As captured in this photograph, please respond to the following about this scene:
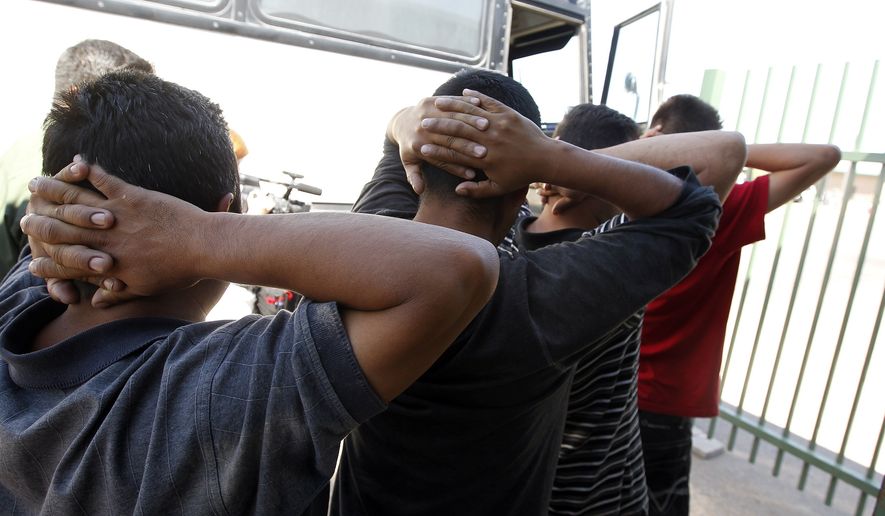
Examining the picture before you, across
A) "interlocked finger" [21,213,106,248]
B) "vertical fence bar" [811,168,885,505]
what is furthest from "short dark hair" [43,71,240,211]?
"vertical fence bar" [811,168,885,505]

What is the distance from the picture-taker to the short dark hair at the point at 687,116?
7.43 ft

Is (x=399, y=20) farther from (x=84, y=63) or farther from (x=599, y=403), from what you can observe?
(x=599, y=403)

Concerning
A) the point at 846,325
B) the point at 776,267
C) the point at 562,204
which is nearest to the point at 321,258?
the point at 562,204

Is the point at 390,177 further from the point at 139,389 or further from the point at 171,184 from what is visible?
the point at 139,389

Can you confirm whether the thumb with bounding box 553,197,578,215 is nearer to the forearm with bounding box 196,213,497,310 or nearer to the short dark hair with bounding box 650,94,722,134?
the forearm with bounding box 196,213,497,310

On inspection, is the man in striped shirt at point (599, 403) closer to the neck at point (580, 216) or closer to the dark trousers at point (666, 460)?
the neck at point (580, 216)

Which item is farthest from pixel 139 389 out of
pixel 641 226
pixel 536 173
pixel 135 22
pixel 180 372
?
pixel 135 22

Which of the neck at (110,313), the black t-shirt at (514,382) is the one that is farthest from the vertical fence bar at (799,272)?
the neck at (110,313)

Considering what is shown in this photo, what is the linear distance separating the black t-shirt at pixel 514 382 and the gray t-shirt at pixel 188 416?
A: 270mm

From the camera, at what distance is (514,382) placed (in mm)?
990

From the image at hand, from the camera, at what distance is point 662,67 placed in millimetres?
3758

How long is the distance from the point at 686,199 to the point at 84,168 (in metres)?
1.09

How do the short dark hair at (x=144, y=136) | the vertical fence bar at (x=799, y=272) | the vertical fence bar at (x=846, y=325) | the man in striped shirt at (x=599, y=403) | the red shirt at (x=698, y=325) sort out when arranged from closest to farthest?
1. the short dark hair at (x=144, y=136)
2. the man in striped shirt at (x=599, y=403)
3. the red shirt at (x=698, y=325)
4. the vertical fence bar at (x=846, y=325)
5. the vertical fence bar at (x=799, y=272)

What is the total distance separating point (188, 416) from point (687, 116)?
220 centimetres
